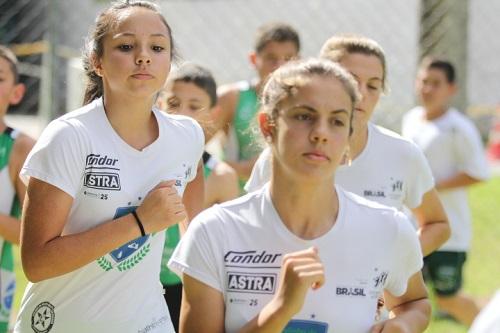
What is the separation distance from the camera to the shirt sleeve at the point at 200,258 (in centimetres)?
279

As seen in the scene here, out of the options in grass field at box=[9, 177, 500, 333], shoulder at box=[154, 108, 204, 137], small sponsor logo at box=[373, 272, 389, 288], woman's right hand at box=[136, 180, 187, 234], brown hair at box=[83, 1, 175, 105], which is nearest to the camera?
small sponsor logo at box=[373, 272, 389, 288]

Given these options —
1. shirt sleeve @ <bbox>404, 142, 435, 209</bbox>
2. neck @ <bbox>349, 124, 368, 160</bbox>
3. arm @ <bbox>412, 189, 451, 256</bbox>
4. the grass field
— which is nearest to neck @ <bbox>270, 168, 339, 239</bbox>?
neck @ <bbox>349, 124, 368, 160</bbox>

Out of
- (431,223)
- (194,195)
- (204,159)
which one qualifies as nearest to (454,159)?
(431,223)

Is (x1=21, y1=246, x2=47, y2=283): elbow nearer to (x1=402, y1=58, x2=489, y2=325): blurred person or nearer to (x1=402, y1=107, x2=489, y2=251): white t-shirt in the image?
(x1=402, y1=58, x2=489, y2=325): blurred person

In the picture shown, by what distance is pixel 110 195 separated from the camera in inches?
125

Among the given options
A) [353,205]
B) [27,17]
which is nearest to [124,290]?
[353,205]

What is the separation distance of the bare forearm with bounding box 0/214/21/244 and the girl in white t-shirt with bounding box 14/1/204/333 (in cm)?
99

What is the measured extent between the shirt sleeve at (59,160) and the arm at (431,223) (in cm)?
168

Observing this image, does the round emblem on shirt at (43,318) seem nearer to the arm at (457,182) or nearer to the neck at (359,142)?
the neck at (359,142)

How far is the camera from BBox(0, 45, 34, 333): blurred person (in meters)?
4.42

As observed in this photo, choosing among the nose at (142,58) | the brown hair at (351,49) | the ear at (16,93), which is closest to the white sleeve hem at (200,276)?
the nose at (142,58)

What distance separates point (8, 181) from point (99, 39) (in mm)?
1367

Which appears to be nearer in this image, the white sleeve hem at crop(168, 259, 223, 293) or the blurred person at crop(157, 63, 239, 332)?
the white sleeve hem at crop(168, 259, 223, 293)

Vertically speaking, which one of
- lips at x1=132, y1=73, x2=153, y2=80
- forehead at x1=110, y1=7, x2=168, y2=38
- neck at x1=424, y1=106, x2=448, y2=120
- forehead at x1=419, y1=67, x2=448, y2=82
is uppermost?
forehead at x1=419, y1=67, x2=448, y2=82
